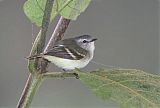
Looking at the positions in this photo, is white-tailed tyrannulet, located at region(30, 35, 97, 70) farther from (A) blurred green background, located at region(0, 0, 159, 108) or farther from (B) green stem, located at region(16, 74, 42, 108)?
(A) blurred green background, located at region(0, 0, 159, 108)

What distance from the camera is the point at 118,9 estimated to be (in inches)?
112

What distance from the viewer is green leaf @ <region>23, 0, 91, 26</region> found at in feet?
1.50

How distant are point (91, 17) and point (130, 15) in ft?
1.01

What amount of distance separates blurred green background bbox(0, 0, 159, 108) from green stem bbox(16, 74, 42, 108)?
205 cm

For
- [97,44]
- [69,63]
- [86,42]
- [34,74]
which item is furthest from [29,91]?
[97,44]

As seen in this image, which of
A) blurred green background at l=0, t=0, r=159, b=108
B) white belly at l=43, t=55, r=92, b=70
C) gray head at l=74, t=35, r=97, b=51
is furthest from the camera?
blurred green background at l=0, t=0, r=159, b=108

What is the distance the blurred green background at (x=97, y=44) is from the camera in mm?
2600

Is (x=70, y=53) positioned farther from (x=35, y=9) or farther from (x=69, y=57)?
(x=35, y=9)

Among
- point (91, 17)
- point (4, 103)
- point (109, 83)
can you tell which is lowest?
point (4, 103)

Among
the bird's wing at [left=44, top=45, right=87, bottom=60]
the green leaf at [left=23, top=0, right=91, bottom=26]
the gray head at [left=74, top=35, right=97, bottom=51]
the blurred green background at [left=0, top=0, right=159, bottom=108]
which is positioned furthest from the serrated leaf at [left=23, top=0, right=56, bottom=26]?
the blurred green background at [left=0, top=0, right=159, bottom=108]

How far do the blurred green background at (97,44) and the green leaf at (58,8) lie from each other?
1980 millimetres

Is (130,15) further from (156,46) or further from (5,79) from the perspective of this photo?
(5,79)

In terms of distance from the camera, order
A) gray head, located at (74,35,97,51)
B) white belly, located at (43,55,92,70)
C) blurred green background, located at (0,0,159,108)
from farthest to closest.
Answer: blurred green background, located at (0,0,159,108)
gray head, located at (74,35,97,51)
white belly, located at (43,55,92,70)

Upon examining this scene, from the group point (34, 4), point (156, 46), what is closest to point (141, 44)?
point (156, 46)
